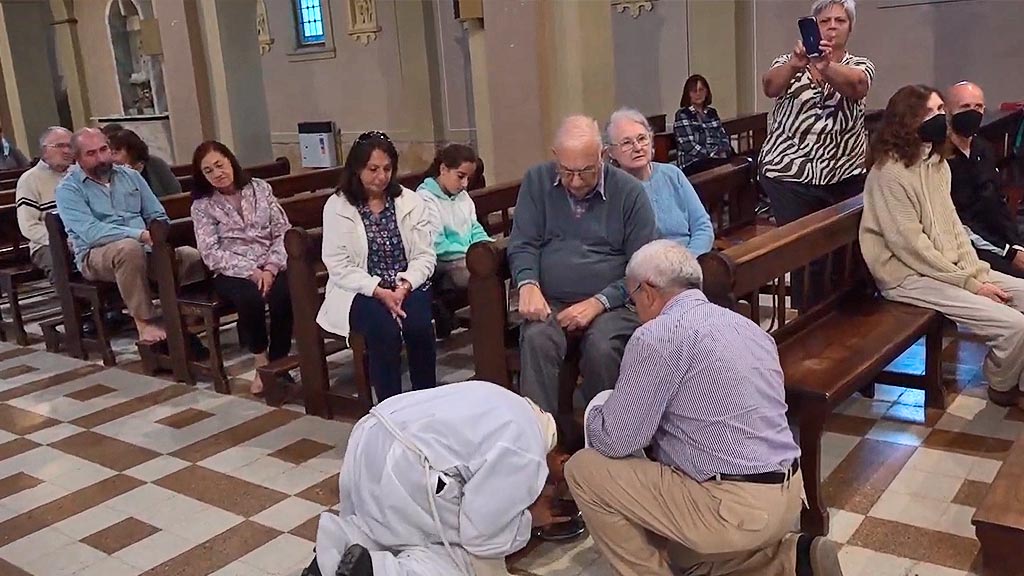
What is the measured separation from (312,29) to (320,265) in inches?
393

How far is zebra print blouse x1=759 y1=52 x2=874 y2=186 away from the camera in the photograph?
13.8 ft

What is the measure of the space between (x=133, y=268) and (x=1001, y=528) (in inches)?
166

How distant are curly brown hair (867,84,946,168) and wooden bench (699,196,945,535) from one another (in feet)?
0.88

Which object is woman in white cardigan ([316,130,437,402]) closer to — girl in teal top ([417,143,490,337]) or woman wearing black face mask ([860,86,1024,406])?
girl in teal top ([417,143,490,337])

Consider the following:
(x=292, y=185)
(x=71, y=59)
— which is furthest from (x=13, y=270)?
(x=71, y=59)

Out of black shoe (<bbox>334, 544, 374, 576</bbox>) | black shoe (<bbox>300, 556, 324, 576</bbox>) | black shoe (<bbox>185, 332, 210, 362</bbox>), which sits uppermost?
black shoe (<bbox>334, 544, 374, 576</bbox>)

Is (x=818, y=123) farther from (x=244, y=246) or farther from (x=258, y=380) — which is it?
(x=258, y=380)

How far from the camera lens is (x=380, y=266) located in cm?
416

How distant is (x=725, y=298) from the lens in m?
2.91

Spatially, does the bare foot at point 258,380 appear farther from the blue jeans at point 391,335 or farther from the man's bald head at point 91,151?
the man's bald head at point 91,151

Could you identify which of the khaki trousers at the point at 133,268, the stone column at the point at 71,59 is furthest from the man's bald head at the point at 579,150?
the stone column at the point at 71,59

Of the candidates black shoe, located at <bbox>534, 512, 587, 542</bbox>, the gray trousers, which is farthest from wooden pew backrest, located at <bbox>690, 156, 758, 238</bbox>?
black shoe, located at <bbox>534, 512, 587, 542</bbox>

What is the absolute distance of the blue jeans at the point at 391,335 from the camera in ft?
13.1

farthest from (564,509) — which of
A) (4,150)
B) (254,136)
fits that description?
(4,150)
